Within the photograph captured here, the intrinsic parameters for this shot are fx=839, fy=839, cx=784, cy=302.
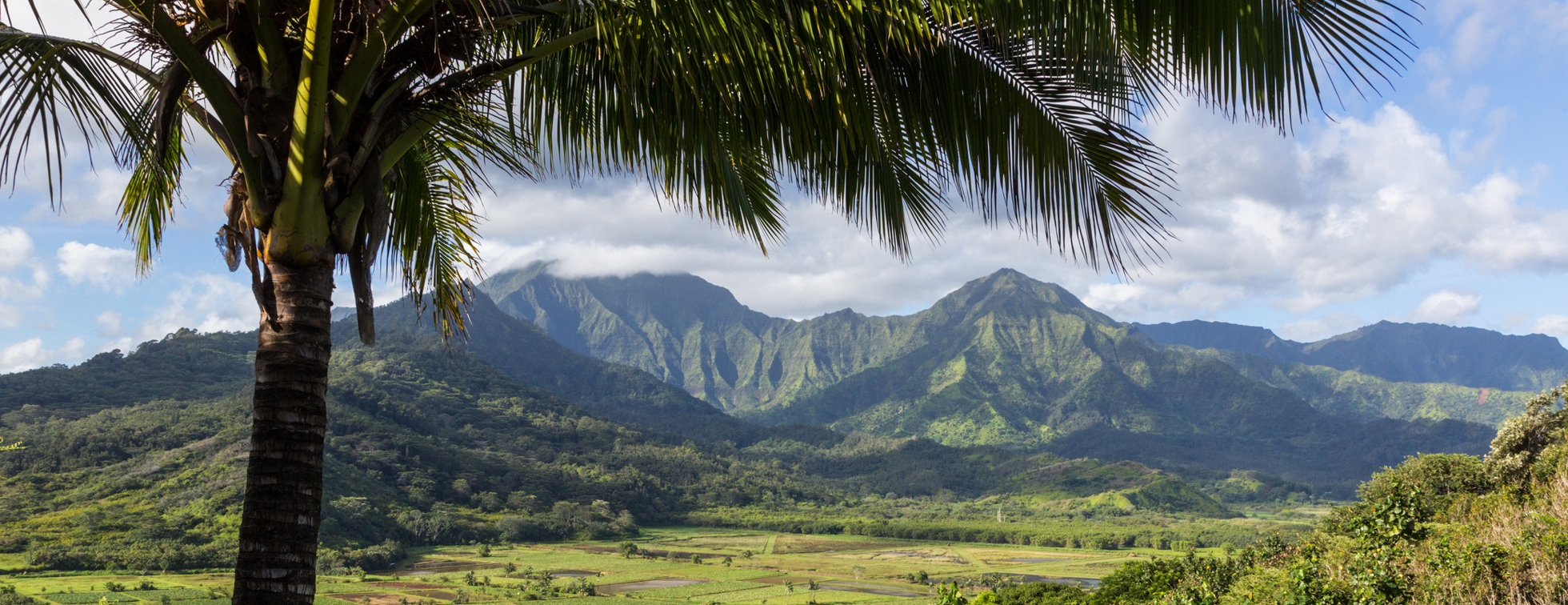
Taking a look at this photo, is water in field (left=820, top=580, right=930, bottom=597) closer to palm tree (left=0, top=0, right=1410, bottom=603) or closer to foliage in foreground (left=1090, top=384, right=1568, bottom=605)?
foliage in foreground (left=1090, top=384, right=1568, bottom=605)

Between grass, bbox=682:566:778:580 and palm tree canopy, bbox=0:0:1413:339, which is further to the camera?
grass, bbox=682:566:778:580

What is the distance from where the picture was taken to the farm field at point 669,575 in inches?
1980

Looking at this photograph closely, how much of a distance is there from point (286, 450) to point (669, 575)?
71.6m

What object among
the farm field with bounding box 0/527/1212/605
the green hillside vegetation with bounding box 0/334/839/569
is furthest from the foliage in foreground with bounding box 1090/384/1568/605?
the farm field with bounding box 0/527/1212/605

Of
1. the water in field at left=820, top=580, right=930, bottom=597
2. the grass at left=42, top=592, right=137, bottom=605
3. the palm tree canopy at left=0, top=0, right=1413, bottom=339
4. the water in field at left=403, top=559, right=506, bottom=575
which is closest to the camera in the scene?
the palm tree canopy at left=0, top=0, right=1413, bottom=339

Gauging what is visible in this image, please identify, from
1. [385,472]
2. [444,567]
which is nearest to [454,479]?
[385,472]

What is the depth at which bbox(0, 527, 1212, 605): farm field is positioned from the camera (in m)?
50.3

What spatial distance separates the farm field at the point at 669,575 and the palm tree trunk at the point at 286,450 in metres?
48.4

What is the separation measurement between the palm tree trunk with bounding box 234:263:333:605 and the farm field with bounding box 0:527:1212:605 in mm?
48382

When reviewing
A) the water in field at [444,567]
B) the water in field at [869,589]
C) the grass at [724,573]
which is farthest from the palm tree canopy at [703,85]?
the water in field at [444,567]

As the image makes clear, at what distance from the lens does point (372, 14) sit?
2641 millimetres

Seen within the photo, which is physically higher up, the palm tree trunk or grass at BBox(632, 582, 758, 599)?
the palm tree trunk

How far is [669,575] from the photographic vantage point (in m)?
70.1

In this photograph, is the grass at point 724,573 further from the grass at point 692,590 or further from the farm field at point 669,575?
the grass at point 692,590
